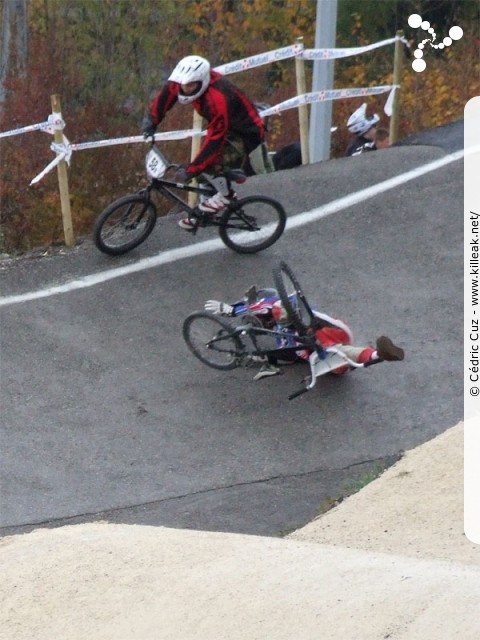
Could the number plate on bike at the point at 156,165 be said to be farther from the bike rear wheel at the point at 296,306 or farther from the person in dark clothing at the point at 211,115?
the bike rear wheel at the point at 296,306

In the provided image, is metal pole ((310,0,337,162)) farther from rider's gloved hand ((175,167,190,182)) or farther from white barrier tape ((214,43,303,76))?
rider's gloved hand ((175,167,190,182))

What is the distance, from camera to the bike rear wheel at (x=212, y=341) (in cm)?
934

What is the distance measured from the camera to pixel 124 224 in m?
11.3

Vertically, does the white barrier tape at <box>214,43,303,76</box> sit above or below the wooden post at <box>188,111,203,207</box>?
above

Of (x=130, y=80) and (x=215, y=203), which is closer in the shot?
(x=215, y=203)

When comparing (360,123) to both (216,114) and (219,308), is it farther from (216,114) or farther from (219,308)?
(219,308)

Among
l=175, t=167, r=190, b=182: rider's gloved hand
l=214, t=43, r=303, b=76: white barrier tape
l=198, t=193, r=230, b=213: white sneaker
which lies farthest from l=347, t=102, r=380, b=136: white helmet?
l=175, t=167, r=190, b=182: rider's gloved hand

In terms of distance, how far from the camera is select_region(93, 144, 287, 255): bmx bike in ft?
36.2

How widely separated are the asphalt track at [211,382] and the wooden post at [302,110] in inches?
60.8

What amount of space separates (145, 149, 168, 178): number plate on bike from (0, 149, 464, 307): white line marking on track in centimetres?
97

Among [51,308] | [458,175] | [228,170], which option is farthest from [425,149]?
[51,308]

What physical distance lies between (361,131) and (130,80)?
6.61 m

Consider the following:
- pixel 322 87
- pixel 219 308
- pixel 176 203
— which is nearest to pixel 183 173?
pixel 176 203

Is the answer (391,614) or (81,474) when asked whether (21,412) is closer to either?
(81,474)
